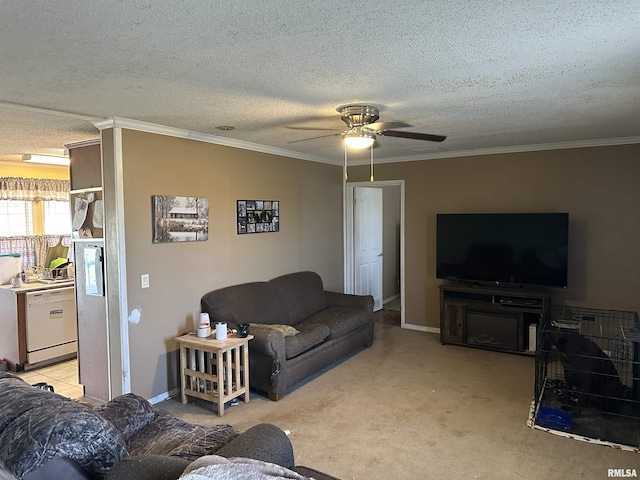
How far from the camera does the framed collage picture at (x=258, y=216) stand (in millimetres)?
4559

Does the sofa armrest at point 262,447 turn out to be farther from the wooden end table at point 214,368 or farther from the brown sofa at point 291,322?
the brown sofa at point 291,322

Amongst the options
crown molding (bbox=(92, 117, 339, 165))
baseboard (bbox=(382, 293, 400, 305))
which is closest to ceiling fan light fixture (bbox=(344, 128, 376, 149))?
crown molding (bbox=(92, 117, 339, 165))

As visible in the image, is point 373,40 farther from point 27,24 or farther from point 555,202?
point 555,202

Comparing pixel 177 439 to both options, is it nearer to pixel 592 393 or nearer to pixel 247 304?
pixel 247 304

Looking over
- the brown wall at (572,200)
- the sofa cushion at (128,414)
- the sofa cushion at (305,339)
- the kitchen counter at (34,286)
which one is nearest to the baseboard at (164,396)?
the sofa cushion at (305,339)

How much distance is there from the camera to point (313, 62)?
2146 mm

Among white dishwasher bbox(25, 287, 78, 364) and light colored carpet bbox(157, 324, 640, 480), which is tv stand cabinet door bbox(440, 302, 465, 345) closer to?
light colored carpet bbox(157, 324, 640, 480)

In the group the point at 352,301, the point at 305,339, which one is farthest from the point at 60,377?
the point at 352,301

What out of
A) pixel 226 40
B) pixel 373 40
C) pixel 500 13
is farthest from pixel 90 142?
pixel 500 13

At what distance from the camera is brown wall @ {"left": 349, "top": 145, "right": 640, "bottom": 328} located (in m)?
4.57

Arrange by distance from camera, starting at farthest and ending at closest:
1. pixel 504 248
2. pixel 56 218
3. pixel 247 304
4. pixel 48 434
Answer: pixel 56 218 < pixel 504 248 < pixel 247 304 < pixel 48 434

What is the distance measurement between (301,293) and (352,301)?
67cm

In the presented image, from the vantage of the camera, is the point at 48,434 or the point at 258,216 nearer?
the point at 48,434

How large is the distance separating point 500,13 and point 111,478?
2194mm
